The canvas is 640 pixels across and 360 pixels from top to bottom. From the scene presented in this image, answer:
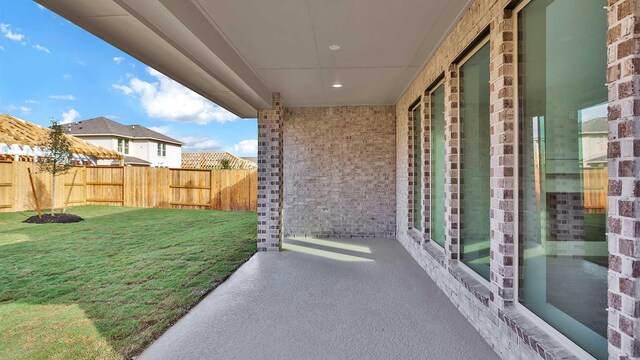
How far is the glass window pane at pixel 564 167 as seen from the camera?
169cm

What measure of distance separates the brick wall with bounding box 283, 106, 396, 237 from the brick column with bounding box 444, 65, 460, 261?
11.1 ft

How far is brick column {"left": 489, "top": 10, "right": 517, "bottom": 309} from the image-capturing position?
2.39 metres

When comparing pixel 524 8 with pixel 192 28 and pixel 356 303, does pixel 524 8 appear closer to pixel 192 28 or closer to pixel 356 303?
pixel 192 28

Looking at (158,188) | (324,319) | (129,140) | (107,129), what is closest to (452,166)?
(324,319)

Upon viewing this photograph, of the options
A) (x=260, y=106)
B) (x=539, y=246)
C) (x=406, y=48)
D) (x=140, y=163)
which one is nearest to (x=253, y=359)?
(x=539, y=246)

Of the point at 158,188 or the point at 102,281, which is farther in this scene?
the point at 158,188

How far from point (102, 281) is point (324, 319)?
2927 mm

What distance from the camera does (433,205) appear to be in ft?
15.3

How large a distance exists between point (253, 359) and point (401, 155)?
484cm

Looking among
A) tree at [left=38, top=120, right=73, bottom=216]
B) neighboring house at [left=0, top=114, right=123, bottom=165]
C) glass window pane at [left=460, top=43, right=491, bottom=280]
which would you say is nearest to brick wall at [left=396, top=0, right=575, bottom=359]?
glass window pane at [left=460, top=43, right=491, bottom=280]

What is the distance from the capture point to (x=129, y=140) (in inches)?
905

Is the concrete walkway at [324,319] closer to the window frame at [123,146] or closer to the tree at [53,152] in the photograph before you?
the tree at [53,152]

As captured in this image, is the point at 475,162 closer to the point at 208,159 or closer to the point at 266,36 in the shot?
the point at 266,36

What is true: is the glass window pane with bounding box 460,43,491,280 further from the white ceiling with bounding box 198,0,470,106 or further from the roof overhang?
the roof overhang
